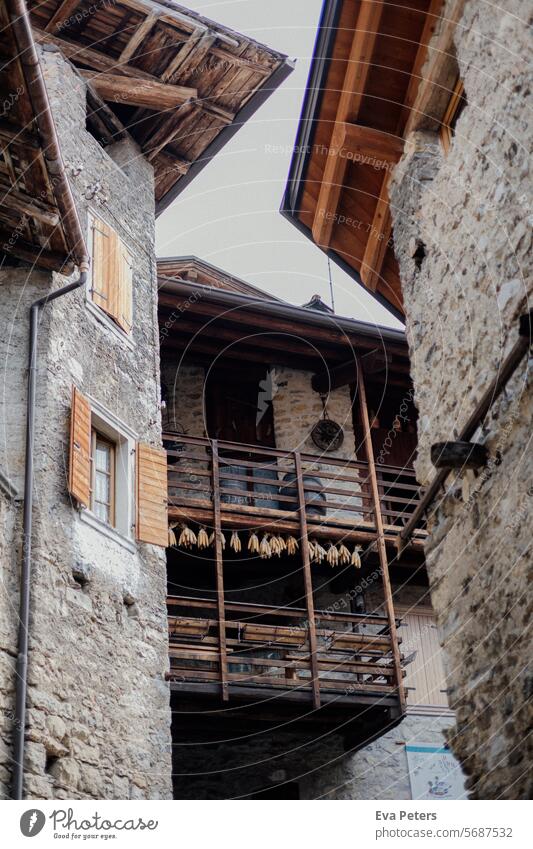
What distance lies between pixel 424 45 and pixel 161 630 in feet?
20.3

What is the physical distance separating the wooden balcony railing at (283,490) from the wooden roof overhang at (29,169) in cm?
333

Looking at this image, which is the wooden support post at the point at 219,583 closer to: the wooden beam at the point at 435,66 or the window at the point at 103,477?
the window at the point at 103,477

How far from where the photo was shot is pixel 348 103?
10875mm

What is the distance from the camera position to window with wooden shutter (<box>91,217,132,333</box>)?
38.2ft

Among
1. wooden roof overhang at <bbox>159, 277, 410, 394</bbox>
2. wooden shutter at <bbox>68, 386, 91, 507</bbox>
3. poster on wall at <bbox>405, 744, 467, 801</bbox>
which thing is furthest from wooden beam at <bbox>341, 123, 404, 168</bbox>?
poster on wall at <bbox>405, 744, 467, 801</bbox>

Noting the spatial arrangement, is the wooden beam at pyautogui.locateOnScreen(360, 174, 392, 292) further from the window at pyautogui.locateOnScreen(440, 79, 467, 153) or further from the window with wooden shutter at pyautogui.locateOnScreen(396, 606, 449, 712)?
the window with wooden shutter at pyautogui.locateOnScreen(396, 606, 449, 712)

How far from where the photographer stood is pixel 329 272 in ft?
63.8

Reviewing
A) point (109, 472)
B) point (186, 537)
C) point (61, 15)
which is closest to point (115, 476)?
point (109, 472)

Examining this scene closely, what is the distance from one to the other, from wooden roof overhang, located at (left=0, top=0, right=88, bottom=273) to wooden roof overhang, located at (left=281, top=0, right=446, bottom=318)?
126 inches

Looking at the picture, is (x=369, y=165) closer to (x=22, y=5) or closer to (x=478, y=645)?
(x=22, y=5)

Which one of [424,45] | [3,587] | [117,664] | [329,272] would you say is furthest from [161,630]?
[329,272]

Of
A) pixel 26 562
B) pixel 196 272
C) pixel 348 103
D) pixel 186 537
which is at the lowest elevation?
pixel 26 562

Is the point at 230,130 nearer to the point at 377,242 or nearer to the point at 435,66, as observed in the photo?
the point at 377,242

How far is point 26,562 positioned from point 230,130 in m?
7.87
